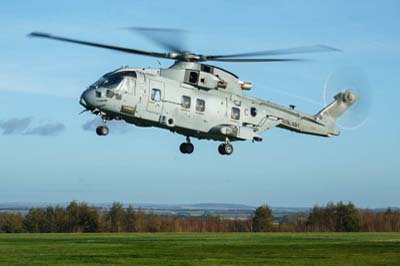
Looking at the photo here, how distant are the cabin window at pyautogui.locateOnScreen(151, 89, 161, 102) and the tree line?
71457 mm

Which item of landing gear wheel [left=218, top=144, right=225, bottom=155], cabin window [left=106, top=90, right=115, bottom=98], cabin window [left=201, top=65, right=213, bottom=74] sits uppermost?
cabin window [left=201, top=65, right=213, bottom=74]

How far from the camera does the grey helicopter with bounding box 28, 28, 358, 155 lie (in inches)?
1850

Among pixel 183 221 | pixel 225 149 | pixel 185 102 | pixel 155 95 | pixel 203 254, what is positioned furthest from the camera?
pixel 183 221

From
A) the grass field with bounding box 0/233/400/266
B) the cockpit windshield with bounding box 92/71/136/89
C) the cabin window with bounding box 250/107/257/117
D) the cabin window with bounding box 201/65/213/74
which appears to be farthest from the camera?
the cabin window with bounding box 250/107/257/117

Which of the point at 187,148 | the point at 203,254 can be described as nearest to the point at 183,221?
the point at 203,254

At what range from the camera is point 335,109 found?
58.3m

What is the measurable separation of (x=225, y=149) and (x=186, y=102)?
3.87 metres

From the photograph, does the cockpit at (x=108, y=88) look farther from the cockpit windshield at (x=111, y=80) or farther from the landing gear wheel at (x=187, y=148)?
the landing gear wheel at (x=187, y=148)

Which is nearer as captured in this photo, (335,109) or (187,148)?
(187,148)

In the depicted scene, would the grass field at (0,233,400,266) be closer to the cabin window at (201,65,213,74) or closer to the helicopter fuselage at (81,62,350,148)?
the helicopter fuselage at (81,62,350,148)

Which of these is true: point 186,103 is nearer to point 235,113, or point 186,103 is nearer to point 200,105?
point 200,105

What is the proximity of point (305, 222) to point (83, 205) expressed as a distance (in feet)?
101

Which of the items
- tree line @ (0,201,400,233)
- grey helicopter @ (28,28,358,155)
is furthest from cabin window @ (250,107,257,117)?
tree line @ (0,201,400,233)

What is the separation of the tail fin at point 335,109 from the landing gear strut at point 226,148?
7885 mm
